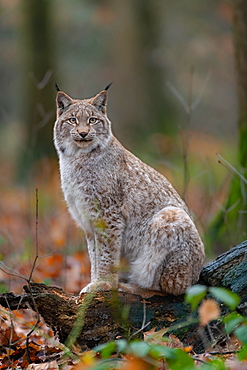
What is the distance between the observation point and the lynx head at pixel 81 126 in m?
5.43

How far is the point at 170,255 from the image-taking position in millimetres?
4914

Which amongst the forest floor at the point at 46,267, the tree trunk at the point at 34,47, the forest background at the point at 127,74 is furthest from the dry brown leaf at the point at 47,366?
the tree trunk at the point at 34,47

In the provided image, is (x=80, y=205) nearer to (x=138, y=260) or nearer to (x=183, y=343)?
(x=138, y=260)

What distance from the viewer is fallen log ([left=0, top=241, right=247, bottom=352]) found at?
4445 millimetres

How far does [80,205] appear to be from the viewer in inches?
211

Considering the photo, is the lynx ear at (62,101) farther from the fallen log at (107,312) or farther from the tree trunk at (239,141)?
the tree trunk at (239,141)

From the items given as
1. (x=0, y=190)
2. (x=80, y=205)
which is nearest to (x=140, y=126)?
(x=0, y=190)

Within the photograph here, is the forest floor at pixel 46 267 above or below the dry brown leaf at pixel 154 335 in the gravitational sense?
below

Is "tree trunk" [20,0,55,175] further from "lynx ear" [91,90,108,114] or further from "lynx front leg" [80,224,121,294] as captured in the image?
"lynx front leg" [80,224,121,294]

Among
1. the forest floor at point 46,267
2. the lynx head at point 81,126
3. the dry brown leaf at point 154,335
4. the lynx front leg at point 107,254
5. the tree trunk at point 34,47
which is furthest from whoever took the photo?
the tree trunk at point 34,47

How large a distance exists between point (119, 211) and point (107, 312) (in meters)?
1.11

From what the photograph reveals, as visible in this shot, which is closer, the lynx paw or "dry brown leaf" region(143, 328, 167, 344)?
"dry brown leaf" region(143, 328, 167, 344)

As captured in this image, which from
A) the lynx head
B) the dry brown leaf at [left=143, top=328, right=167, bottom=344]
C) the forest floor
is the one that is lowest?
the forest floor

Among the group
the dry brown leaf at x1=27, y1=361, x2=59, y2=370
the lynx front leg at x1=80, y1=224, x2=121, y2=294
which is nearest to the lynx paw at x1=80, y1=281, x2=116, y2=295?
the lynx front leg at x1=80, y1=224, x2=121, y2=294
